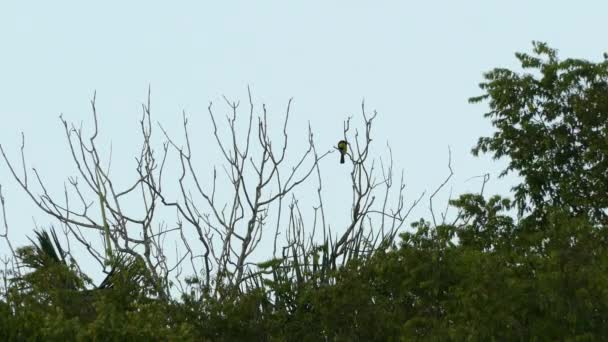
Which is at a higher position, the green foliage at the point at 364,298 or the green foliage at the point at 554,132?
the green foliage at the point at 554,132

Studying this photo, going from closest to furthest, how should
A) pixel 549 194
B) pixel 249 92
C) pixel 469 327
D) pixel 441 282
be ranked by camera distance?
pixel 469 327 < pixel 441 282 < pixel 249 92 < pixel 549 194

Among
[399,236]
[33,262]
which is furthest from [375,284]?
[33,262]

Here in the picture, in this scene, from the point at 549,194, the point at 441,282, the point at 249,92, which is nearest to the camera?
the point at 441,282

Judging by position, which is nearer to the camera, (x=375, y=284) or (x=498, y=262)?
(x=498, y=262)

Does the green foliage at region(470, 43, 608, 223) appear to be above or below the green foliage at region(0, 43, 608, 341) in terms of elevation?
above

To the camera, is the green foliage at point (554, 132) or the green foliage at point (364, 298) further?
the green foliage at point (554, 132)

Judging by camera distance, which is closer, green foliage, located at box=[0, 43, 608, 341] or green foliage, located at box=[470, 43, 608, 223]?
green foliage, located at box=[0, 43, 608, 341]

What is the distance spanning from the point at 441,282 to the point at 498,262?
1267mm

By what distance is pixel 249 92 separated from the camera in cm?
2203

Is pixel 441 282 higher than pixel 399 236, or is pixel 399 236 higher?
pixel 399 236

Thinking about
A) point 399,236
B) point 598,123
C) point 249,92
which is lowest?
point 399,236

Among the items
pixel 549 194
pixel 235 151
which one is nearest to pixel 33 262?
pixel 235 151

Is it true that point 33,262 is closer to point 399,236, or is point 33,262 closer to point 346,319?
point 346,319

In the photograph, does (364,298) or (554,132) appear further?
(554,132)
